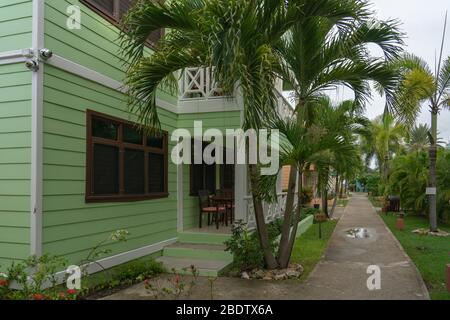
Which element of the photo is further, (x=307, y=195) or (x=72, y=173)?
(x=307, y=195)

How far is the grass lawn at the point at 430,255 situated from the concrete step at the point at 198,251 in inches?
136

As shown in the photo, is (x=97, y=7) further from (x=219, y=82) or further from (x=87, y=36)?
(x=219, y=82)

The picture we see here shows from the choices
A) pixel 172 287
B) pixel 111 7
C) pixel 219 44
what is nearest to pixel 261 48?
pixel 219 44

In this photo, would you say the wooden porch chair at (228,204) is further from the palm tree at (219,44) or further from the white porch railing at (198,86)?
the palm tree at (219,44)

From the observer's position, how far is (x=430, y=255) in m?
8.46

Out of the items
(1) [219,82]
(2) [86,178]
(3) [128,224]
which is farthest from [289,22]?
(3) [128,224]

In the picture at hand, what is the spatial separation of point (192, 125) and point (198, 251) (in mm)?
2708

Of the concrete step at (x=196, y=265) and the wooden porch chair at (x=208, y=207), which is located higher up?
the wooden porch chair at (x=208, y=207)

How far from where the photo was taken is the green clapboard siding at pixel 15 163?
5004mm

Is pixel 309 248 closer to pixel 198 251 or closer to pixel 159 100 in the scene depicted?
pixel 198 251

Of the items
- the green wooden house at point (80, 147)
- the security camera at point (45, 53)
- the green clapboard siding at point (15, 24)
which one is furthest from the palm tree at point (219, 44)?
the green clapboard siding at point (15, 24)

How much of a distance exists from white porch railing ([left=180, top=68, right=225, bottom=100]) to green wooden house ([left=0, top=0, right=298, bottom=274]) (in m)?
0.05

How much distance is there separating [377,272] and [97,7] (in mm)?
6623

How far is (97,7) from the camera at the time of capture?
20.8 feet
